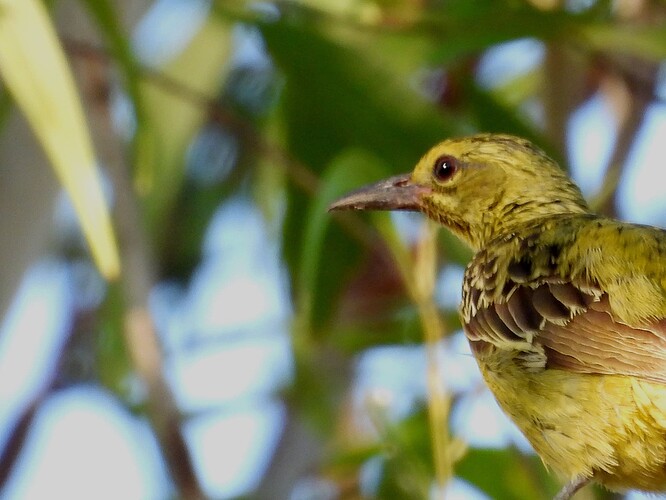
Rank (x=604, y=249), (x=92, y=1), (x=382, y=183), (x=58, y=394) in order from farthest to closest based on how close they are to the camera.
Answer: (x=58, y=394)
(x=382, y=183)
(x=92, y=1)
(x=604, y=249)

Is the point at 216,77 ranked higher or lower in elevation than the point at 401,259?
higher

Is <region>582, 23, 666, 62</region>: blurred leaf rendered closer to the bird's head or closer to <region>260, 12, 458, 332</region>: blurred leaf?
the bird's head

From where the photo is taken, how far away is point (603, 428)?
11.4ft

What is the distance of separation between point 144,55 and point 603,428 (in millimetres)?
2890

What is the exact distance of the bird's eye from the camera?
4469 millimetres

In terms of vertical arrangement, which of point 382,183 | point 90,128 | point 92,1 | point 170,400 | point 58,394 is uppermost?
point 92,1

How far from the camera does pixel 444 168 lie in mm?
4480

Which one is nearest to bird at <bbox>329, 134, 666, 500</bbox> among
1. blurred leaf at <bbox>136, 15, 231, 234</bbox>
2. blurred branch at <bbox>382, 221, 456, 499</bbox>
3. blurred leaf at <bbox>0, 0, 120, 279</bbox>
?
blurred branch at <bbox>382, 221, 456, 499</bbox>

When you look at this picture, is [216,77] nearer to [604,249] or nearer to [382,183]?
[382,183]

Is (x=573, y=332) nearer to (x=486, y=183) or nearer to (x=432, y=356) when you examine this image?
(x=432, y=356)

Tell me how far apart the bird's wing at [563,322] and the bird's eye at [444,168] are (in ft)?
1.57

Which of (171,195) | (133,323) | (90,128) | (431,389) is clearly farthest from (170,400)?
(171,195)

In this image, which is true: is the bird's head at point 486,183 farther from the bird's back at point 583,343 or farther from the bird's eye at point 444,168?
the bird's back at point 583,343

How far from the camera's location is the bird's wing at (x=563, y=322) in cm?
345
